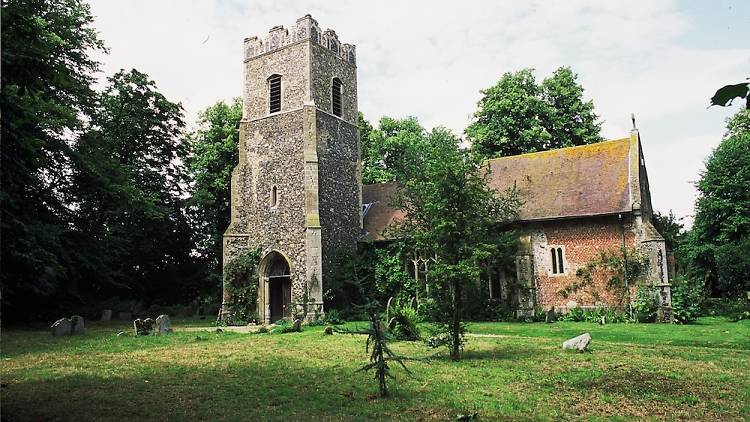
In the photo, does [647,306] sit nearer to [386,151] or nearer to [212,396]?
[212,396]

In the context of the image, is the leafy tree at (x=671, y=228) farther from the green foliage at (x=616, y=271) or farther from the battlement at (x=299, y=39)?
the battlement at (x=299, y=39)

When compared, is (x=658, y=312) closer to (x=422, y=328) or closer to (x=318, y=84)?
(x=422, y=328)

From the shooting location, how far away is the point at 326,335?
1733cm

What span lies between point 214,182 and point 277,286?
10093mm

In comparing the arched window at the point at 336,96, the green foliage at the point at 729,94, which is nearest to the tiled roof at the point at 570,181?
the arched window at the point at 336,96

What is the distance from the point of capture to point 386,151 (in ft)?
131

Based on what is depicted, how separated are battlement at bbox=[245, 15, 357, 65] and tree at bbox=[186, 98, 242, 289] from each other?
788 centimetres

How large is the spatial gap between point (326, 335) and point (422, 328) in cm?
311

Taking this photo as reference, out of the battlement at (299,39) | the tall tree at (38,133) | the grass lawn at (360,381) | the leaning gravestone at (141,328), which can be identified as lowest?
the grass lawn at (360,381)

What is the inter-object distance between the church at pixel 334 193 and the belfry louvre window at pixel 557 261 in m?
0.04

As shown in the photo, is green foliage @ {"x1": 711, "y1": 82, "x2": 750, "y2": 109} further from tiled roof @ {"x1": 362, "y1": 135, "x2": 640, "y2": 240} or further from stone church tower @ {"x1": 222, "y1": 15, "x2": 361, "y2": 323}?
stone church tower @ {"x1": 222, "y1": 15, "x2": 361, "y2": 323}

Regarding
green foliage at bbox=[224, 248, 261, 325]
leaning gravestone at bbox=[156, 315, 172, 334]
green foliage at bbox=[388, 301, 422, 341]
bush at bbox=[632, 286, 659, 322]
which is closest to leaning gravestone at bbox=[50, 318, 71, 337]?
leaning gravestone at bbox=[156, 315, 172, 334]

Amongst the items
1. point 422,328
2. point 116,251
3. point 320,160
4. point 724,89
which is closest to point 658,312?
Answer: point 422,328

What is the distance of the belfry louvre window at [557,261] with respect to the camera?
913 inches
